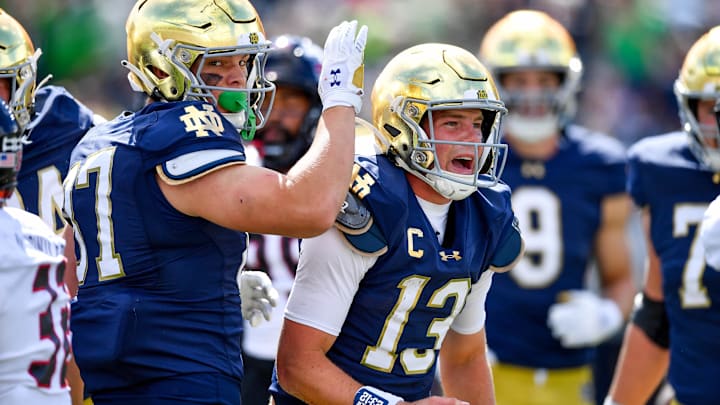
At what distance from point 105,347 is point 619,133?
8.88 m

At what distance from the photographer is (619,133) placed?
37.7 feet

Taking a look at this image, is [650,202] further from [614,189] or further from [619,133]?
[619,133]

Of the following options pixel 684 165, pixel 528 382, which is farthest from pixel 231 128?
pixel 528 382

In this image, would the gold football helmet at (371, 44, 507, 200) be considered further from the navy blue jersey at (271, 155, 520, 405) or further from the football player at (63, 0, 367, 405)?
the football player at (63, 0, 367, 405)

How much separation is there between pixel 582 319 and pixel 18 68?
2914 mm

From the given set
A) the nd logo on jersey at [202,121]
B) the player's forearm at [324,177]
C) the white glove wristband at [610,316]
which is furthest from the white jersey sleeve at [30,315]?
the white glove wristband at [610,316]

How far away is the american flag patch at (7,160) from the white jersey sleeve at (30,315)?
0.32 ft

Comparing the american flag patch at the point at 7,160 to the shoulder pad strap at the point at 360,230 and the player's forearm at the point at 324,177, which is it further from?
the shoulder pad strap at the point at 360,230

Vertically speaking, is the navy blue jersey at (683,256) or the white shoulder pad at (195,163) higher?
the white shoulder pad at (195,163)

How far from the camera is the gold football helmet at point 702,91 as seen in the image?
4.55m

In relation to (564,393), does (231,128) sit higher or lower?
higher

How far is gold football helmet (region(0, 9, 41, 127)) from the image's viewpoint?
12.5 ft

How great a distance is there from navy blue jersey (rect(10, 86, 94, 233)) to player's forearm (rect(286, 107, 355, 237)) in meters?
1.21

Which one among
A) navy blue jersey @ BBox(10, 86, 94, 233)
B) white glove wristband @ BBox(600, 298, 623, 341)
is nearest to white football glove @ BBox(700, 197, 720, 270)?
navy blue jersey @ BBox(10, 86, 94, 233)
